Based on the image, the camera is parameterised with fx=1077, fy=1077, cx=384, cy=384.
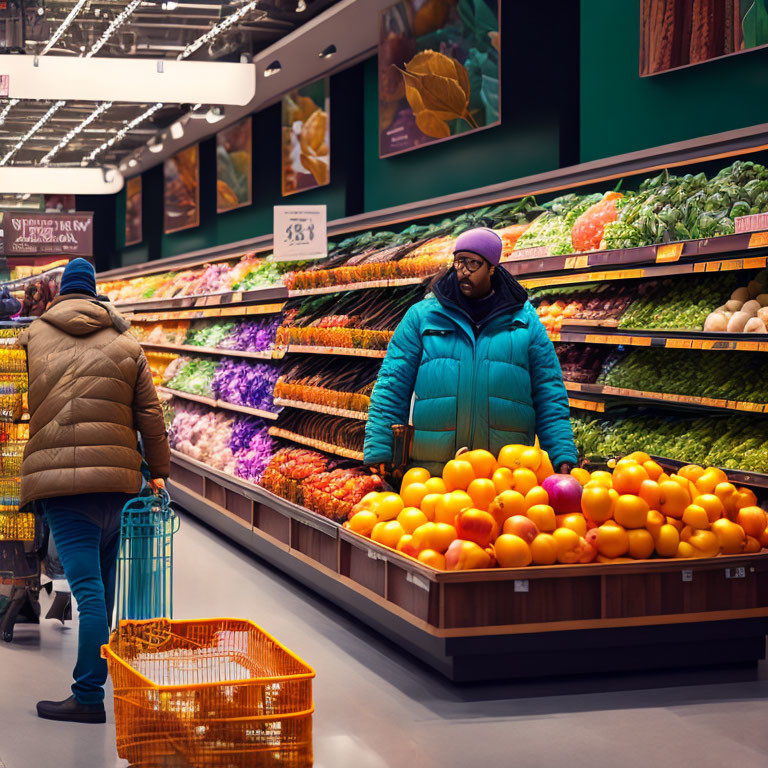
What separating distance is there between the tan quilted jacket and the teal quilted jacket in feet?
3.24

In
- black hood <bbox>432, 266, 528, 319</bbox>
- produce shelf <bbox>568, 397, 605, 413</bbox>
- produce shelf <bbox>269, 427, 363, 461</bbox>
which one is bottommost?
produce shelf <bbox>269, 427, 363, 461</bbox>

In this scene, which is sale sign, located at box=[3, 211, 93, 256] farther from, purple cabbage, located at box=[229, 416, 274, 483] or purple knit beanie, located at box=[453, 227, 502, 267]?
purple knit beanie, located at box=[453, 227, 502, 267]

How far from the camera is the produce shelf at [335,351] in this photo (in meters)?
6.14

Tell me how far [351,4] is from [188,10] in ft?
5.16

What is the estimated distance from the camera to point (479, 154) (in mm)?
8648

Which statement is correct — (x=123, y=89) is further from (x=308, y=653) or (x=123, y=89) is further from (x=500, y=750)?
(x=500, y=750)

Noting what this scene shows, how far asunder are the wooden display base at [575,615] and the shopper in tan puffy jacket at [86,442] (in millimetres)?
1148

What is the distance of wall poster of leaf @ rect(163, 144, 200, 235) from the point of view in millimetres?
16734

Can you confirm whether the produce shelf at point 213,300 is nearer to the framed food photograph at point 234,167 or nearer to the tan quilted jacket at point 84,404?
the framed food photograph at point 234,167

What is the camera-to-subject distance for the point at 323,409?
21.9ft

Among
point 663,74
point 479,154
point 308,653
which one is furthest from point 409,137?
point 308,653

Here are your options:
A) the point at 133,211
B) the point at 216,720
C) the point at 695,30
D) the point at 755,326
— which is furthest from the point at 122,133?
the point at 216,720

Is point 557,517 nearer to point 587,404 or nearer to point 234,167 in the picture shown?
point 587,404

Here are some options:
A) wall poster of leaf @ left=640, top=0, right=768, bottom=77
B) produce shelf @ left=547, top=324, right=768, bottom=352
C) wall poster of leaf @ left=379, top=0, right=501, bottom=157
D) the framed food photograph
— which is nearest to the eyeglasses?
produce shelf @ left=547, top=324, right=768, bottom=352
